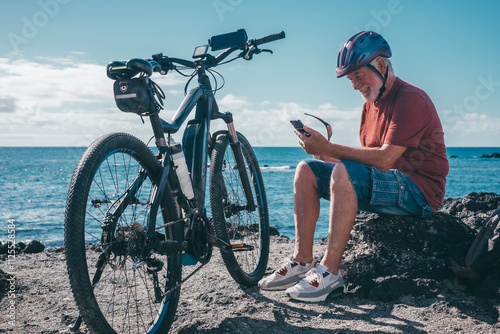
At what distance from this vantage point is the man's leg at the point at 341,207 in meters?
3.03

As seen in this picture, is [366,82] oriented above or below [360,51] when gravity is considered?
below

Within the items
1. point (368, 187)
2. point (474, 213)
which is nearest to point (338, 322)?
point (368, 187)

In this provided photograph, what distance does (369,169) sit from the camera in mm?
3105

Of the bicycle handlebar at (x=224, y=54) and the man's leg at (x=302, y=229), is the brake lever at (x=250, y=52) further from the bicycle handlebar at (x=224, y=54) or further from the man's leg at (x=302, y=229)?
the man's leg at (x=302, y=229)

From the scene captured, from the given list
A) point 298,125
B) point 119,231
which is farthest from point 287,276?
point 119,231

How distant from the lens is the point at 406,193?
317 cm

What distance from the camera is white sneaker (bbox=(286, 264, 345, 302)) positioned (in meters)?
3.06

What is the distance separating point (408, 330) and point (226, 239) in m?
1.39

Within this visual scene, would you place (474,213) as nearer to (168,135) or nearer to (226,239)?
(226,239)

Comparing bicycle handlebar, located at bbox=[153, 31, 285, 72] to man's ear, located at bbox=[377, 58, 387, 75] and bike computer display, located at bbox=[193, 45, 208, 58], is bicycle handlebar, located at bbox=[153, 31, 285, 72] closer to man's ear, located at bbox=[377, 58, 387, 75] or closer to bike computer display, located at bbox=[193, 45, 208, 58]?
bike computer display, located at bbox=[193, 45, 208, 58]

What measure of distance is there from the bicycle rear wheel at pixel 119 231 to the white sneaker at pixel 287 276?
91 centimetres

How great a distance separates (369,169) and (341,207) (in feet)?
1.14

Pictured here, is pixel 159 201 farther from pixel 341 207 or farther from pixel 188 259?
pixel 341 207

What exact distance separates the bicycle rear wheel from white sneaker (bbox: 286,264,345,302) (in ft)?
2.97
